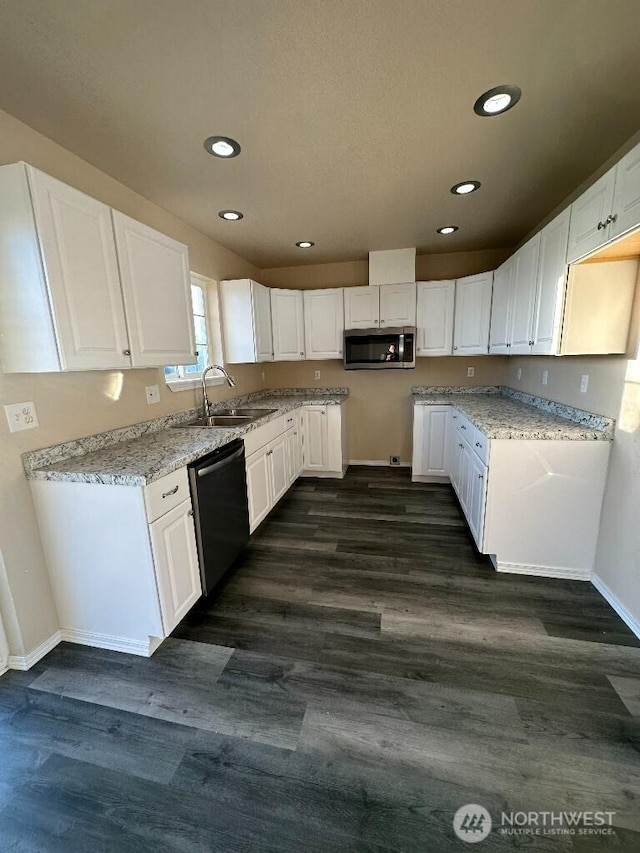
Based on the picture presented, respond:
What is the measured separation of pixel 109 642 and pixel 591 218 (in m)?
3.22

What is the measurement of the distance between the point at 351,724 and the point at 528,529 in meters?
1.56

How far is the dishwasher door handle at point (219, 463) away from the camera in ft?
6.14

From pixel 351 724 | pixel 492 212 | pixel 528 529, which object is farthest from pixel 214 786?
pixel 492 212

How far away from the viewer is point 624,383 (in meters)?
1.84

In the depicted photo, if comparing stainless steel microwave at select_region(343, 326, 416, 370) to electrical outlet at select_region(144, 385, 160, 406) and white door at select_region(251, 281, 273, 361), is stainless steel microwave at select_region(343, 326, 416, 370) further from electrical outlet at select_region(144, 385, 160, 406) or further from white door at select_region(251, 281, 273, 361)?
electrical outlet at select_region(144, 385, 160, 406)

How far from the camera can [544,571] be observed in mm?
2193

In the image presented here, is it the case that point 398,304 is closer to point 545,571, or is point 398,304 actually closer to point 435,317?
point 435,317

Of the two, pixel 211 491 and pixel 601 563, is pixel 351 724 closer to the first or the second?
pixel 211 491

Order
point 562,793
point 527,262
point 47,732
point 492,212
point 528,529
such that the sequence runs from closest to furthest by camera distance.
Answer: point 562,793 < point 47,732 < point 528,529 < point 527,262 < point 492,212

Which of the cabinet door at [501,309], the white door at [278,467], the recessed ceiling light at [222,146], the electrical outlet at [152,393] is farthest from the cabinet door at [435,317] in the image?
the electrical outlet at [152,393]

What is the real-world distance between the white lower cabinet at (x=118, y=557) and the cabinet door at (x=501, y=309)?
284cm

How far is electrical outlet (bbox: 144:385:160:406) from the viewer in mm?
2369

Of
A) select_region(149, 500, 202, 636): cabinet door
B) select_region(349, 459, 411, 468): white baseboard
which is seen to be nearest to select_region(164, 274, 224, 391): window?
select_region(149, 500, 202, 636): cabinet door

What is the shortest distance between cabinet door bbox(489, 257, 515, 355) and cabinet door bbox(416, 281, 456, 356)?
17.8 inches
